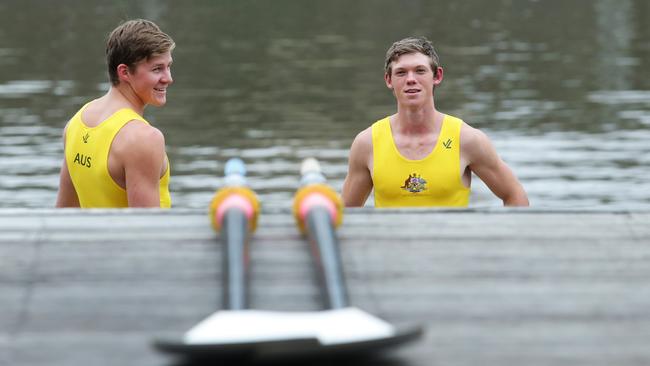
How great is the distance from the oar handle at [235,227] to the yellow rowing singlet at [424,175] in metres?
2.42

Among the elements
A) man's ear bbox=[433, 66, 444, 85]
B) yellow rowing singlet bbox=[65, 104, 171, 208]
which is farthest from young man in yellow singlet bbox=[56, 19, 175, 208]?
man's ear bbox=[433, 66, 444, 85]

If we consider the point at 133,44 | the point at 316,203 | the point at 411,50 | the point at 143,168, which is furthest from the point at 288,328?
the point at 411,50

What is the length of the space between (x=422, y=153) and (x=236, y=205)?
110 inches

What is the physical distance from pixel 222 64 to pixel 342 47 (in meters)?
3.59

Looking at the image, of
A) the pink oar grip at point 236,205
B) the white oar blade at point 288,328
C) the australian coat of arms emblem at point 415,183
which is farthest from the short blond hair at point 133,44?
the white oar blade at point 288,328

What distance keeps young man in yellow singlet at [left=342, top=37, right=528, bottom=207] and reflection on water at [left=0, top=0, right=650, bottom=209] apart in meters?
7.94

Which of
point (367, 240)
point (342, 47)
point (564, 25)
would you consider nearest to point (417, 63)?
point (367, 240)

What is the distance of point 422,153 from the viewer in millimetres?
7062

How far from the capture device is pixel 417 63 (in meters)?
7.09

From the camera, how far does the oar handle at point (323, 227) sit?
3.92 metres

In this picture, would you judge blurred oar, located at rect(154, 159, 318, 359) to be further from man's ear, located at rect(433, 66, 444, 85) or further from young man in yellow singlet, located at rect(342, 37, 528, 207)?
man's ear, located at rect(433, 66, 444, 85)

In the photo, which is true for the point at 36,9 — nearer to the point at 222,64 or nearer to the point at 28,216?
the point at 222,64

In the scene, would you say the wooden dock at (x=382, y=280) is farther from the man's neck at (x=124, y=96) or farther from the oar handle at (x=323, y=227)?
the man's neck at (x=124, y=96)

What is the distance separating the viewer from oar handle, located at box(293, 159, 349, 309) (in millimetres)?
3920
